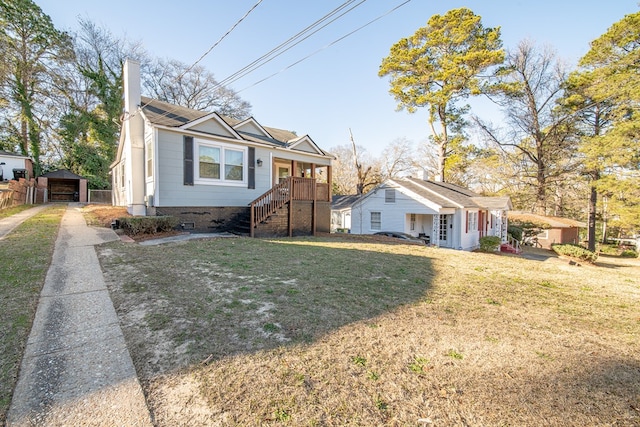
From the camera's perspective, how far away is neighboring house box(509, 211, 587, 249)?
74.2 feet

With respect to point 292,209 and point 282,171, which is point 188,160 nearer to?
point 292,209

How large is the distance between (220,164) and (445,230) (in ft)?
46.8

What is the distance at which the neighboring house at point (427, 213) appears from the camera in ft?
56.8

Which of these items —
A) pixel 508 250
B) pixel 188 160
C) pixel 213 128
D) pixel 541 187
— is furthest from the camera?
pixel 541 187

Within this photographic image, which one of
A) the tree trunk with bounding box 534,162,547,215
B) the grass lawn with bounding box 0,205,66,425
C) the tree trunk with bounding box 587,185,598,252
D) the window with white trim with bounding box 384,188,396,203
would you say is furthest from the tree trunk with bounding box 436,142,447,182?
the grass lawn with bounding box 0,205,66,425

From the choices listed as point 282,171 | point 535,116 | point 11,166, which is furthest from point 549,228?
point 11,166

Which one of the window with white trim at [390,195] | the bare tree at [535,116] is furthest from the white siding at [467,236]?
the bare tree at [535,116]

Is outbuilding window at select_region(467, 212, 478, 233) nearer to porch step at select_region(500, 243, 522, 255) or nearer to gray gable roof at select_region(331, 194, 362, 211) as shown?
porch step at select_region(500, 243, 522, 255)

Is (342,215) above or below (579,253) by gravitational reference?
above

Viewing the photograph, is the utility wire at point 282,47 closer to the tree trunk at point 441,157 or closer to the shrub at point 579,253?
the shrub at point 579,253

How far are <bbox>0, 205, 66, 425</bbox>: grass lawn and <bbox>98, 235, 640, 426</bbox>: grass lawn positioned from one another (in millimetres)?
761

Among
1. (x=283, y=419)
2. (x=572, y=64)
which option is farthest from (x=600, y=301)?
(x=572, y=64)

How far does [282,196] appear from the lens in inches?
444

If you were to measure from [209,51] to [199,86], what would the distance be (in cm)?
2438
